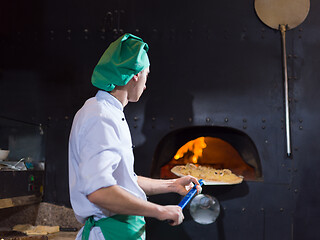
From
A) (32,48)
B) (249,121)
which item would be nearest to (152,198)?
(249,121)

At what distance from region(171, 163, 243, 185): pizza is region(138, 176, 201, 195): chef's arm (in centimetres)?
96

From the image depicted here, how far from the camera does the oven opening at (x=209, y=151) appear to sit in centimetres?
294

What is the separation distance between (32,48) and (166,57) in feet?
3.48

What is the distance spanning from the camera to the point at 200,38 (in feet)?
9.34

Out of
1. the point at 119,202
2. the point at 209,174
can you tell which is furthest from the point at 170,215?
the point at 209,174

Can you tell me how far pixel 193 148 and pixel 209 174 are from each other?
21.5 inches

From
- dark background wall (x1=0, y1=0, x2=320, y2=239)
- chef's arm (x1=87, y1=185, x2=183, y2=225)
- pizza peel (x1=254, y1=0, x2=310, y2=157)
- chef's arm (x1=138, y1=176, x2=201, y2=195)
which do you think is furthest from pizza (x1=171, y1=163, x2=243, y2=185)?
chef's arm (x1=87, y1=185, x2=183, y2=225)

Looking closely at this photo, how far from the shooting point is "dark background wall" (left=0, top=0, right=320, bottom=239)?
2.66m

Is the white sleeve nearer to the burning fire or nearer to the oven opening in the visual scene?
the oven opening

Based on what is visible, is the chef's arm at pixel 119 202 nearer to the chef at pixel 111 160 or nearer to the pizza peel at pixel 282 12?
the chef at pixel 111 160

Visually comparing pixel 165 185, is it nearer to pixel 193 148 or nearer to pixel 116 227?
pixel 116 227

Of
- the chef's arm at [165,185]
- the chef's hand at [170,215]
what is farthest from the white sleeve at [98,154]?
the chef's arm at [165,185]

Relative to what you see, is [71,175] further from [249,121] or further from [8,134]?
[249,121]

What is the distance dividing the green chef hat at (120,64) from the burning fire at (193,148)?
1.89 m
